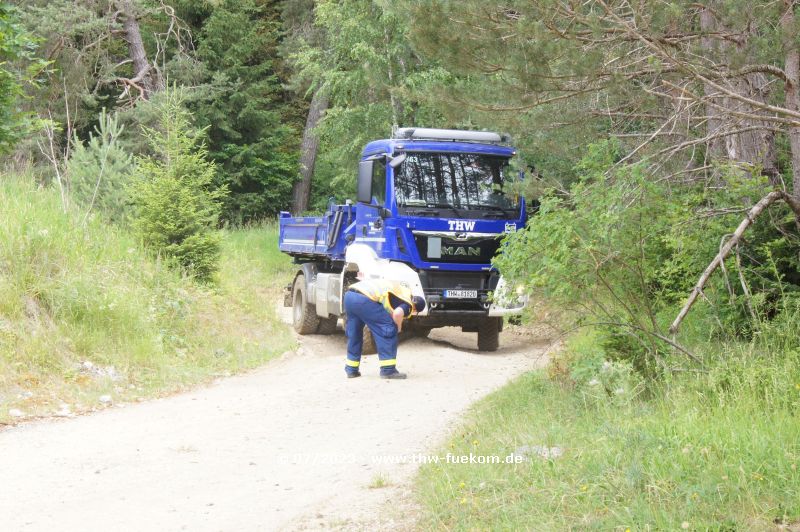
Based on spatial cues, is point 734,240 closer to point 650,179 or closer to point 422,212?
point 650,179

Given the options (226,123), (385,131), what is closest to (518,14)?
(385,131)

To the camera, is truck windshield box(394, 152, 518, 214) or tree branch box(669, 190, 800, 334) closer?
tree branch box(669, 190, 800, 334)

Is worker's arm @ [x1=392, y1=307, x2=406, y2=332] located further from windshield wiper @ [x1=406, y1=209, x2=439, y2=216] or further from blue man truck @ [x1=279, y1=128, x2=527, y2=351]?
windshield wiper @ [x1=406, y1=209, x2=439, y2=216]

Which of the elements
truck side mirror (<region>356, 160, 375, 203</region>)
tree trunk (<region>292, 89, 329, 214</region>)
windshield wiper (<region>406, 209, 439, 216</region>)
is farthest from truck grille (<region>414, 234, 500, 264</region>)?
tree trunk (<region>292, 89, 329, 214</region>)

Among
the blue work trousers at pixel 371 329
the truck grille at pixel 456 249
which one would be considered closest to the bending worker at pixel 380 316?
the blue work trousers at pixel 371 329

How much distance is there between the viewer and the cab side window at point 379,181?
13.1 meters

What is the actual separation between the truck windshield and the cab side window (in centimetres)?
26

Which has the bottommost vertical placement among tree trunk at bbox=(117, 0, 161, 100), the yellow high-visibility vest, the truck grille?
the yellow high-visibility vest

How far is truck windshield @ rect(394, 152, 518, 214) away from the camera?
13016 mm

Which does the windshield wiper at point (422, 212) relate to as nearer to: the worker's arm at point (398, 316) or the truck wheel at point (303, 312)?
the worker's arm at point (398, 316)

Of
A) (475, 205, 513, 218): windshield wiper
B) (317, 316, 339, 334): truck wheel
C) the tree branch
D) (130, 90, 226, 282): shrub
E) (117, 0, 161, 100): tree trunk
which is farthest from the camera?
(117, 0, 161, 100): tree trunk

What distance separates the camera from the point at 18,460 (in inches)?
269

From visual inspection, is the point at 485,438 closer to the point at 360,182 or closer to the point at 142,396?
the point at 142,396

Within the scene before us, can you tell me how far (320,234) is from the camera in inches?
606
